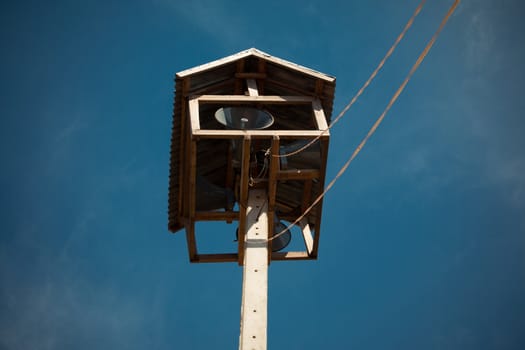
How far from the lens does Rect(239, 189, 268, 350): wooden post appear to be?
7426mm

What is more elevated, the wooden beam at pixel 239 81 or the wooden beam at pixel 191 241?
the wooden beam at pixel 239 81

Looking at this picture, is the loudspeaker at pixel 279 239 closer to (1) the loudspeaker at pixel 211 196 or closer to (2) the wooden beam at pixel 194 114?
(1) the loudspeaker at pixel 211 196

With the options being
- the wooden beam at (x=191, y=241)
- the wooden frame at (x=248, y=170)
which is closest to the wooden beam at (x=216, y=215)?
the wooden frame at (x=248, y=170)

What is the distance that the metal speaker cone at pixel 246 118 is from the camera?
28.9ft

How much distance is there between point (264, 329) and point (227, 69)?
470 cm

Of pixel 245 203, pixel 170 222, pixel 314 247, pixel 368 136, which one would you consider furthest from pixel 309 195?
pixel 368 136

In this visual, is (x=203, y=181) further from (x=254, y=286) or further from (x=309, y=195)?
(x=254, y=286)

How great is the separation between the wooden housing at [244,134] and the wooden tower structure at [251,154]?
0.02 metres

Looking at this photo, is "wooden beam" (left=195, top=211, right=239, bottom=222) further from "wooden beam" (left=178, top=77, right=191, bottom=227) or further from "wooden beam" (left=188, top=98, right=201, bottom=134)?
"wooden beam" (left=188, top=98, right=201, bottom=134)

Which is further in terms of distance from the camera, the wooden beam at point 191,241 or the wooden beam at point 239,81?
the wooden beam at point 239,81

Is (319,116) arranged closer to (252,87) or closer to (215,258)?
(252,87)

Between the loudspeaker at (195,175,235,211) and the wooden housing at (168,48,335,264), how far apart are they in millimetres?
29

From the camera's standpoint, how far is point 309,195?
10.6 metres

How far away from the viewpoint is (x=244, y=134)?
28.5 feet
